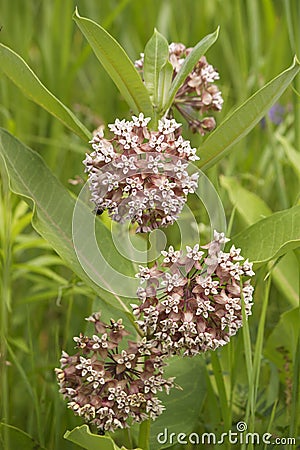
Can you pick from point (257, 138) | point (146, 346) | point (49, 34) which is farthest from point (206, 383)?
point (49, 34)

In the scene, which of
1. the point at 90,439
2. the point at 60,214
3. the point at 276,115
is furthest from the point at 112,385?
the point at 276,115

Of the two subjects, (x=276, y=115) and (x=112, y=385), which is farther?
(x=276, y=115)

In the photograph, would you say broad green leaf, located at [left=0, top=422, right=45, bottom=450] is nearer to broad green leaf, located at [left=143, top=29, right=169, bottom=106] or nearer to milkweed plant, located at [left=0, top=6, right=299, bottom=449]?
milkweed plant, located at [left=0, top=6, right=299, bottom=449]

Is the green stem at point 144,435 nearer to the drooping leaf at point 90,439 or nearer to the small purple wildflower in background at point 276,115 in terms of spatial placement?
the drooping leaf at point 90,439

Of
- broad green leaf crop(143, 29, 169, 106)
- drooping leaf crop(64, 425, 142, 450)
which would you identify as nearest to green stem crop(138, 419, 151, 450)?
drooping leaf crop(64, 425, 142, 450)

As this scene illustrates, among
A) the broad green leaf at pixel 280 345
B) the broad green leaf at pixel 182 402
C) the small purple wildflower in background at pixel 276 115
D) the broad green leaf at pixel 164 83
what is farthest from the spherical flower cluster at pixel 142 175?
the small purple wildflower in background at pixel 276 115

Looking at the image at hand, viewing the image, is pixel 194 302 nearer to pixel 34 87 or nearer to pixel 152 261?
pixel 152 261

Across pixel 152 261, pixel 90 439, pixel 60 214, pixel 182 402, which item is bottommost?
pixel 90 439
